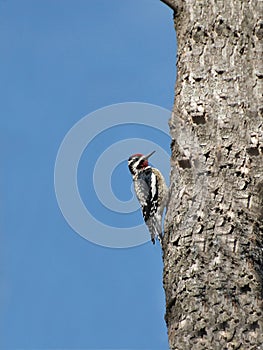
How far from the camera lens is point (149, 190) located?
7422 mm

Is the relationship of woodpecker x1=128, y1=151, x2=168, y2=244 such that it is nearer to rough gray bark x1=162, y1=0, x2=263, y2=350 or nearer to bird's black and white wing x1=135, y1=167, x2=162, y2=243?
bird's black and white wing x1=135, y1=167, x2=162, y2=243

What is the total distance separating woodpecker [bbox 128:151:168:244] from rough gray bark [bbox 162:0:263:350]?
1243 mm

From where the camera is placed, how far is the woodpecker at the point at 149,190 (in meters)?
6.93

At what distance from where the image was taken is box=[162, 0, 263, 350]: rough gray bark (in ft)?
16.6

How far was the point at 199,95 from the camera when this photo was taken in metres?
5.57

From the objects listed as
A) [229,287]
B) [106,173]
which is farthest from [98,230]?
[229,287]

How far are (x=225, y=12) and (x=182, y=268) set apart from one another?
5.85ft

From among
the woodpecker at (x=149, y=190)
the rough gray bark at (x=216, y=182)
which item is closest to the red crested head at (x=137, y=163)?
the woodpecker at (x=149, y=190)

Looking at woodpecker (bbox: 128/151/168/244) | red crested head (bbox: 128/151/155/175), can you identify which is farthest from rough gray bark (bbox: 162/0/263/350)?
red crested head (bbox: 128/151/155/175)

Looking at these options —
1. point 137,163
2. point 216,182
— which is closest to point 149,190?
point 137,163

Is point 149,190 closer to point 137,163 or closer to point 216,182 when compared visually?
point 137,163

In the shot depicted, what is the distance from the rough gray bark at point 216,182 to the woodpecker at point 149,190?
1243 millimetres

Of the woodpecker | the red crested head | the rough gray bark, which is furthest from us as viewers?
the red crested head

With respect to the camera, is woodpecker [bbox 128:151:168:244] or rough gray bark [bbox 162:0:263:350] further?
woodpecker [bbox 128:151:168:244]
